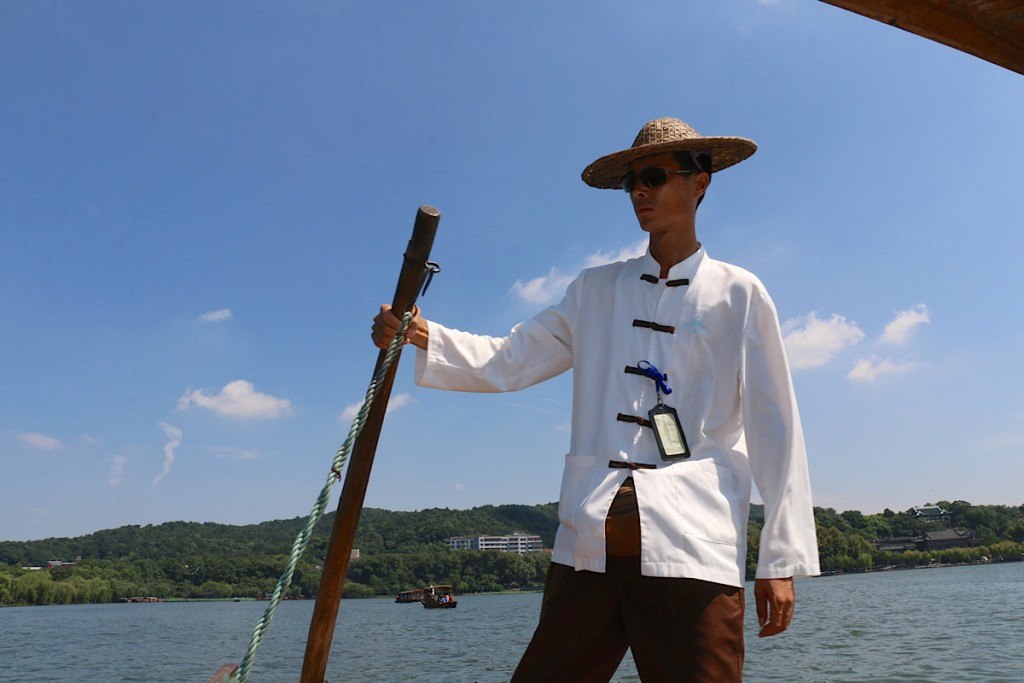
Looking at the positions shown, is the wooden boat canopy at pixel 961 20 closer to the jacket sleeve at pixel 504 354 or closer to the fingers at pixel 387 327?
the jacket sleeve at pixel 504 354

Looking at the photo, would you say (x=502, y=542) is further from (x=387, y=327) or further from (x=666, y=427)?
(x=666, y=427)

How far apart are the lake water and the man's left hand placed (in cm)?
2333

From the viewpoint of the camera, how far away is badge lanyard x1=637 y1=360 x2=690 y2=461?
6.73ft

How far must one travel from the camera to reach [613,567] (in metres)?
2.07

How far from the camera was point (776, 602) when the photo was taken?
6.66ft

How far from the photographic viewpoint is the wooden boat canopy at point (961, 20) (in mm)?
2312

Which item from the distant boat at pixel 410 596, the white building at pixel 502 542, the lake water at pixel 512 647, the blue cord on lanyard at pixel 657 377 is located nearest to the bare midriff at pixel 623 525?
the blue cord on lanyard at pixel 657 377

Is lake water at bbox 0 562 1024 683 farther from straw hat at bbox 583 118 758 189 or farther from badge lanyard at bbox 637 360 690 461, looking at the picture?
badge lanyard at bbox 637 360 690 461

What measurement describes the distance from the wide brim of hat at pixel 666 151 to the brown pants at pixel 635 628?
1.16 metres

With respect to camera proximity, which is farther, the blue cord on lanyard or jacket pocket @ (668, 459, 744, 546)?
the blue cord on lanyard

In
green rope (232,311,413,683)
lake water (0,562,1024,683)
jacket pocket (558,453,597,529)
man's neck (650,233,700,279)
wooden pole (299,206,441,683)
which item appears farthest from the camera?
lake water (0,562,1024,683)

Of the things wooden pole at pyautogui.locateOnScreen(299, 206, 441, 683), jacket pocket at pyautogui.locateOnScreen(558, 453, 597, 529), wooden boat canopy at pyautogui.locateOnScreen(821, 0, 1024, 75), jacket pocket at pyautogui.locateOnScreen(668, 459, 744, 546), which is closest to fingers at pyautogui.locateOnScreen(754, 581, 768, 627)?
→ jacket pocket at pyautogui.locateOnScreen(668, 459, 744, 546)

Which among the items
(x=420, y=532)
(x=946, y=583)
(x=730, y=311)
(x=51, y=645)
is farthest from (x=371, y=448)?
(x=420, y=532)

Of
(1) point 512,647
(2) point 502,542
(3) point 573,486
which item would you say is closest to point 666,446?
(3) point 573,486
